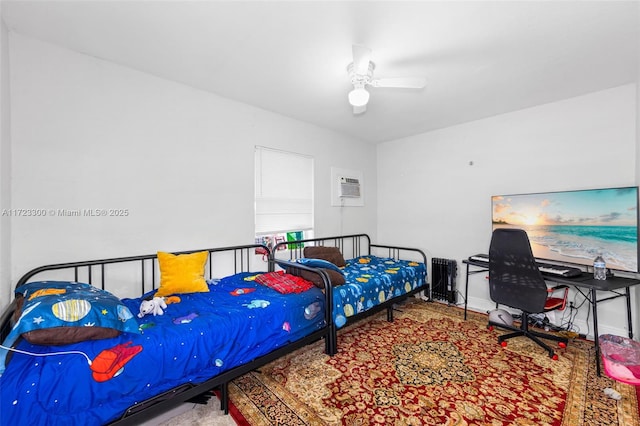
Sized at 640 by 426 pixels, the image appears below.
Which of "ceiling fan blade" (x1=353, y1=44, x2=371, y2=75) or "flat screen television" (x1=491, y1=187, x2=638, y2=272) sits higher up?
"ceiling fan blade" (x1=353, y1=44, x2=371, y2=75)

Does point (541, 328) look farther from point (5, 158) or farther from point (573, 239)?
point (5, 158)

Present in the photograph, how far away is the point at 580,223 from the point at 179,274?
153 inches

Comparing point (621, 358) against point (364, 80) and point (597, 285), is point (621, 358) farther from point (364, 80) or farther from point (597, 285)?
point (364, 80)

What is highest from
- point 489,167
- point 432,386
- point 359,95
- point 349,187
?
point 359,95

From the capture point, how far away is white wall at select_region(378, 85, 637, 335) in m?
2.73

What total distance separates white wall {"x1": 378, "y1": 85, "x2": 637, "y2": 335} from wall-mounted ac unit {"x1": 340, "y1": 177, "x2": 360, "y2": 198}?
616mm

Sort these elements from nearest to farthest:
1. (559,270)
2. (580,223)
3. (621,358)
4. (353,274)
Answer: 1. (621,358)
2. (559,270)
3. (580,223)
4. (353,274)

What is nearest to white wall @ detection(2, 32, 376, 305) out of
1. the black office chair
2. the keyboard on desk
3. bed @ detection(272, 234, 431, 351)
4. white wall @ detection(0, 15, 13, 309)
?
white wall @ detection(0, 15, 13, 309)

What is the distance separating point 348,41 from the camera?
1908 mm

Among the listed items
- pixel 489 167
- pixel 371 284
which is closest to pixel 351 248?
pixel 371 284

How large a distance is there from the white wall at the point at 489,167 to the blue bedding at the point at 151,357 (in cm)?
260

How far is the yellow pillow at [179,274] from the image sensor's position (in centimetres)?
221

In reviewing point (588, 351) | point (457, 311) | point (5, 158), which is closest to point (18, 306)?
point (5, 158)

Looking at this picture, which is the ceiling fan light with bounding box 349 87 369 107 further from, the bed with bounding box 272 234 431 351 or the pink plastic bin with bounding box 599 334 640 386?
the pink plastic bin with bounding box 599 334 640 386
